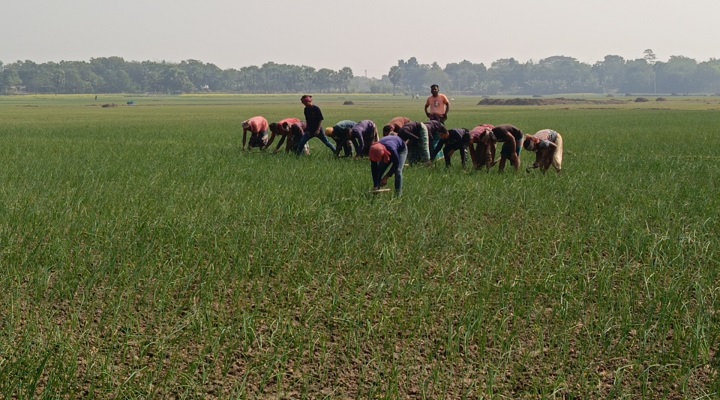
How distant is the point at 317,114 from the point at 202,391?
9.34m

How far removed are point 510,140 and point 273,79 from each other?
157416mm

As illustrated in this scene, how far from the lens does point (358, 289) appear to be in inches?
222

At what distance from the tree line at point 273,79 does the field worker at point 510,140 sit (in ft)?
443

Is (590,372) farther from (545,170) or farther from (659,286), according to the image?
(545,170)

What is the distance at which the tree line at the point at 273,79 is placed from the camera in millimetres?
138625

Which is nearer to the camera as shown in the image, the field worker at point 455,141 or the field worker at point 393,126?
the field worker at point 393,126

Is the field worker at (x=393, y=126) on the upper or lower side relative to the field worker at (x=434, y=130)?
upper

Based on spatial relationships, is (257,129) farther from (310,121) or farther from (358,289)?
(358,289)

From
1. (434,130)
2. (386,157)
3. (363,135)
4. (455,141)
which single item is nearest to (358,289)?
(386,157)

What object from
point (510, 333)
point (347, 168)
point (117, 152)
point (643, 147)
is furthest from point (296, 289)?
point (643, 147)

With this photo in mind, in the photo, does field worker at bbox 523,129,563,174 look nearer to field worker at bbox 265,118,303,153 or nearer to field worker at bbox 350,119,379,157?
field worker at bbox 350,119,379,157

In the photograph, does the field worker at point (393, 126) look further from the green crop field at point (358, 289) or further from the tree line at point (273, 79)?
the tree line at point (273, 79)

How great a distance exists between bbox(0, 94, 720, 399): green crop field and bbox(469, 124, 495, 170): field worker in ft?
4.04

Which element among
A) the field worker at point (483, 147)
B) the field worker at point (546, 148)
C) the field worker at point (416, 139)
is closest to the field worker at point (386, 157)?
the field worker at point (416, 139)
